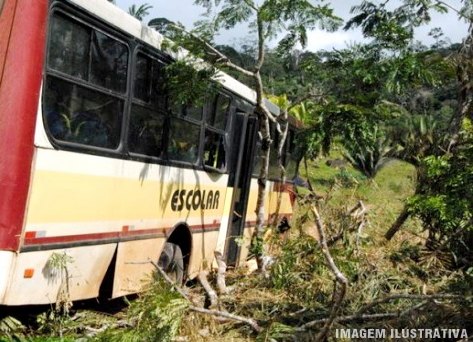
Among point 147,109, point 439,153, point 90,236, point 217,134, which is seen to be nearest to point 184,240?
point 217,134

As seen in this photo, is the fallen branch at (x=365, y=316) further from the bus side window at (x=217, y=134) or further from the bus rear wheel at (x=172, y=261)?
the bus side window at (x=217, y=134)

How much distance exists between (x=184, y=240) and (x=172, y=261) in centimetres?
45

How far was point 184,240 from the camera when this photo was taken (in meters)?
7.26

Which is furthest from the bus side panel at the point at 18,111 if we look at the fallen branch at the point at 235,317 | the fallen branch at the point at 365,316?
the fallen branch at the point at 365,316

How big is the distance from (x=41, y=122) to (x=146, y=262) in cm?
213

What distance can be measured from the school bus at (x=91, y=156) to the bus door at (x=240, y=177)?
1032 mm

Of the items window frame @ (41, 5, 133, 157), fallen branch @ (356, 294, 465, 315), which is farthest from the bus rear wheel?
fallen branch @ (356, 294, 465, 315)

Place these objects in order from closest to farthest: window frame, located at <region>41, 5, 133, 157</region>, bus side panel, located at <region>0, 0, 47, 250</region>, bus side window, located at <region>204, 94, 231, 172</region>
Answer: bus side panel, located at <region>0, 0, 47, 250</region>
window frame, located at <region>41, 5, 133, 157</region>
bus side window, located at <region>204, 94, 231, 172</region>

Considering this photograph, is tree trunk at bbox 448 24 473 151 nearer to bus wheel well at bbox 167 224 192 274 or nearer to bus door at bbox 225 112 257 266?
bus door at bbox 225 112 257 266

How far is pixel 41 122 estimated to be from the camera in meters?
4.32

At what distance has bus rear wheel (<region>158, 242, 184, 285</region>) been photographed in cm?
668

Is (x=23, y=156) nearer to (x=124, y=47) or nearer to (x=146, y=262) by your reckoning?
(x=124, y=47)

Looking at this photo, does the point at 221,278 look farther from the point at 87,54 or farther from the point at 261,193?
the point at 87,54

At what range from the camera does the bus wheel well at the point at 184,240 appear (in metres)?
7.03
